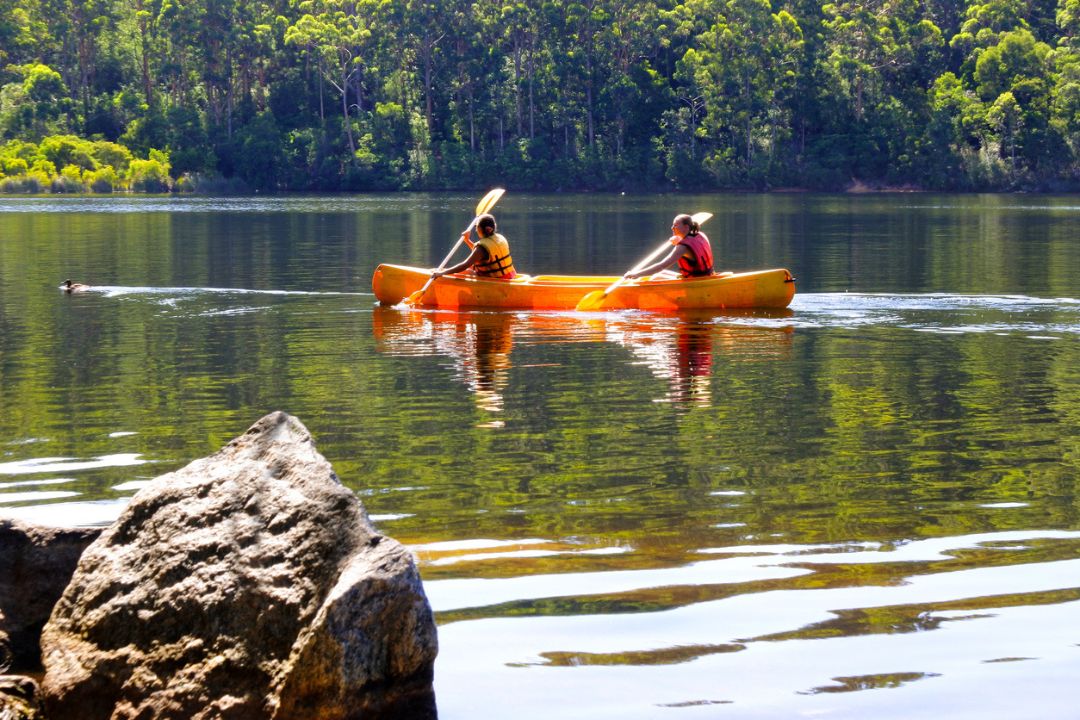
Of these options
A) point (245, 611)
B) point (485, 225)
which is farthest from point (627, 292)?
point (245, 611)

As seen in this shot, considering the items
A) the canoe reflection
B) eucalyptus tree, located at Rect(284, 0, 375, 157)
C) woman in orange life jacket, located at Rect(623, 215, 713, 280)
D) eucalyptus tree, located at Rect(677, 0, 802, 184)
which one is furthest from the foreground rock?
eucalyptus tree, located at Rect(284, 0, 375, 157)

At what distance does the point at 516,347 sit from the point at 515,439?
17.6 ft

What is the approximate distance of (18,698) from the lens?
488 cm

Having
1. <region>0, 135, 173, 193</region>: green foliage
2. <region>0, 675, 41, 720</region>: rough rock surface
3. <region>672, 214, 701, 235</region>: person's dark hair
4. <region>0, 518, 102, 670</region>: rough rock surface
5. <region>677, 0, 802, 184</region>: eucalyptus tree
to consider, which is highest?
<region>677, 0, 802, 184</region>: eucalyptus tree

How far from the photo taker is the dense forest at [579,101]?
80.2 meters

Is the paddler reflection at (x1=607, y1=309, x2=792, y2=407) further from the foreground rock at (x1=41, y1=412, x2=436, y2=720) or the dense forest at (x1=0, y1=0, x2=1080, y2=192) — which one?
the dense forest at (x1=0, y1=0, x2=1080, y2=192)

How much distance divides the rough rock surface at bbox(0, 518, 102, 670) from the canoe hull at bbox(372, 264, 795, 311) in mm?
12735

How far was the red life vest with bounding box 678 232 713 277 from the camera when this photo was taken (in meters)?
17.8

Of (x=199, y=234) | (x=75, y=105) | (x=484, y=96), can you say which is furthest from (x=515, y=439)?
(x=75, y=105)

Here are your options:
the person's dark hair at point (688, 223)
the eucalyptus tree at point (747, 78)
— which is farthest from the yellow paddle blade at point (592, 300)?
the eucalyptus tree at point (747, 78)

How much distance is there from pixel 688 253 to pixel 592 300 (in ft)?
4.19

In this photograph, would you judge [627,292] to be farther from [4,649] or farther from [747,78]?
[747,78]

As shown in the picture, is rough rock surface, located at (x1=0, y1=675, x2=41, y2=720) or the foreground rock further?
rough rock surface, located at (x1=0, y1=675, x2=41, y2=720)

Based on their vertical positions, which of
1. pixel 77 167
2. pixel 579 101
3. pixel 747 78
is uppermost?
pixel 747 78
